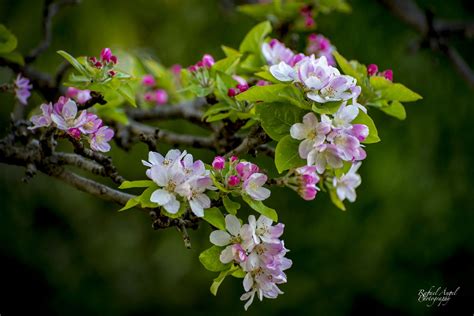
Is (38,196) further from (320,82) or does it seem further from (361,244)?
(320,82)

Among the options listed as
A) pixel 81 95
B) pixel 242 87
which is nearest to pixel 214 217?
pixel 242 87

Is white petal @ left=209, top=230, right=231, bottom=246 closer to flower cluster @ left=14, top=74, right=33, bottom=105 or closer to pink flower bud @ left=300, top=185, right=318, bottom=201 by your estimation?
pink flower bud @ left=300, top=185, right=318, bottom=201

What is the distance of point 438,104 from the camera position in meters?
2.86

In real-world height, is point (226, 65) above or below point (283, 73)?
below

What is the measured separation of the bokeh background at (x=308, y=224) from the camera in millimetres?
2805

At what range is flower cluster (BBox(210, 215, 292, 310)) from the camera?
812mm

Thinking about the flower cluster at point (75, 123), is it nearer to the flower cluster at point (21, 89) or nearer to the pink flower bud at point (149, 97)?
the flower cluster at point (21, 89)

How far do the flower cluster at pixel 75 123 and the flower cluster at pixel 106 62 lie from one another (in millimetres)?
71

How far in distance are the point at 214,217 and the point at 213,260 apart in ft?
0.22

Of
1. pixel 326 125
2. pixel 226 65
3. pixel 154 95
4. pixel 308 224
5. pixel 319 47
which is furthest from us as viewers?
pixel 308 224

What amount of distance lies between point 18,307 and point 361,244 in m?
1.76

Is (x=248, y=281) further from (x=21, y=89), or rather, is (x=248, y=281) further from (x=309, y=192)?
(x=21, y=89)

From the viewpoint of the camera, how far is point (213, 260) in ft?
2.74

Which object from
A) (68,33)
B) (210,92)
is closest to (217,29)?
(68,33)
